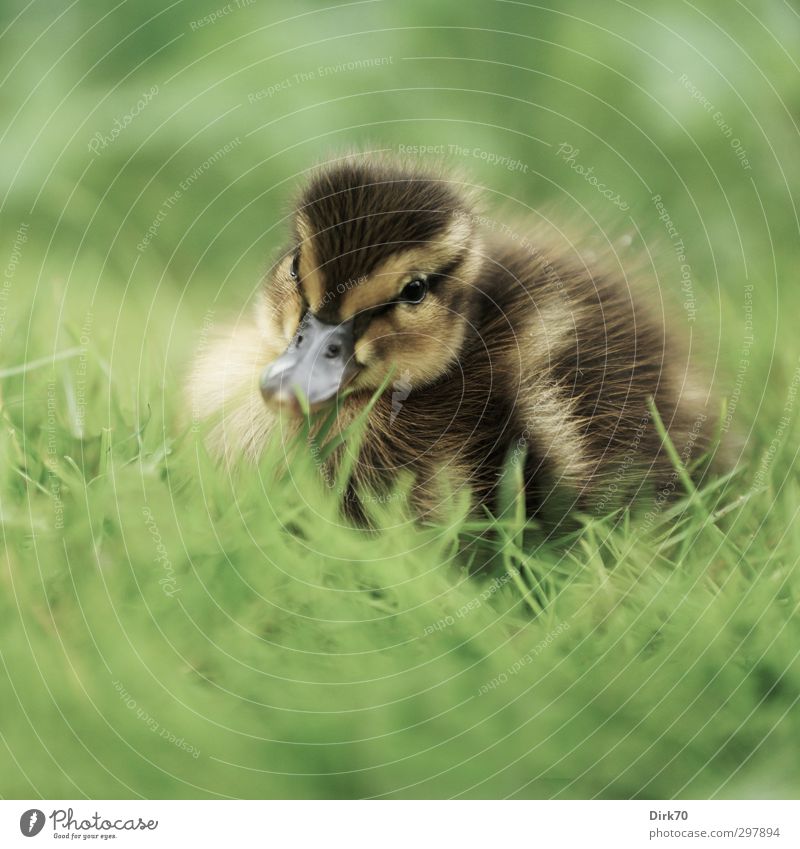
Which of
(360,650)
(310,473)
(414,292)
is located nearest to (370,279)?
(414,292)

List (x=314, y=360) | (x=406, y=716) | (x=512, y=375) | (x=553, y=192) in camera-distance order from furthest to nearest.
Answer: (x=553, y=192)
(x=512, y=375)
(x=314, y=360)
(x=406, y=716)

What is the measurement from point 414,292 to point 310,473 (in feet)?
0.74

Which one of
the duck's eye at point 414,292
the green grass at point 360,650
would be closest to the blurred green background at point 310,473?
the green grass at point 360,650

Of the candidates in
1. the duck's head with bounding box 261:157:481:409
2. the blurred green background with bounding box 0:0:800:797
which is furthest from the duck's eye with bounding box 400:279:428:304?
the blurred green background with bounding box 0:0:800:797

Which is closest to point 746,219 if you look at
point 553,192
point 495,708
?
point 553,192

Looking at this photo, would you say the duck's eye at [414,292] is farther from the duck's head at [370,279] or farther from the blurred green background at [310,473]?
the blurred green background at [310,473]

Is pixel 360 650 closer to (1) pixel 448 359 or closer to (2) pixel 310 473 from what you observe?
(2) pixel 310 473

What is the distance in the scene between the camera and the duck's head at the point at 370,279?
42.6 inches

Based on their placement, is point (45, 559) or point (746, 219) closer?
point (45, 559)

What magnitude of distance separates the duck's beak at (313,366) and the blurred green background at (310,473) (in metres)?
0.10

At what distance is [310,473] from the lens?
1066 mm
